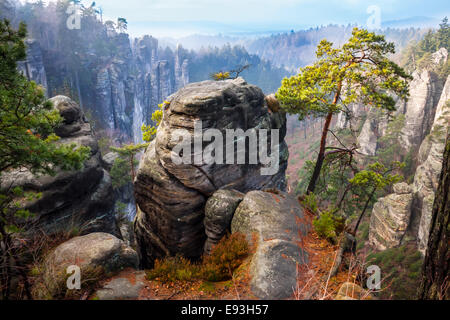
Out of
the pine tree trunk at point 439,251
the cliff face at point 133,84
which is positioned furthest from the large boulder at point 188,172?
the cliff face at point 133,84

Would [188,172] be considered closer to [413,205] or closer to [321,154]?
[321,154]

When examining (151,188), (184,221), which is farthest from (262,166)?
(151,188)

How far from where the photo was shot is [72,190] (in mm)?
11562

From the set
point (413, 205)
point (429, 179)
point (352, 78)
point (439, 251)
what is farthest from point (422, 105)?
point (439, 251)

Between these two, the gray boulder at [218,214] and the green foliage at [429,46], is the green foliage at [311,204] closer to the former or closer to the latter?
the gray boulder at [218,214]

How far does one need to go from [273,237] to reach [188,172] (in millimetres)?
4320

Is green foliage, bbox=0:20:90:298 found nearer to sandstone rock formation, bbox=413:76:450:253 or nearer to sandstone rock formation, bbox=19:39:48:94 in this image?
sandstone rock formation, bbox=413:76:450:253

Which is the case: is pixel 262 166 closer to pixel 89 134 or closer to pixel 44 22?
pixel 89 134

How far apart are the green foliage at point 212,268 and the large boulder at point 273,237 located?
1.82 feet

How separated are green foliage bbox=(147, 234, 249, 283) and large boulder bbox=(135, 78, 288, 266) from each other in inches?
135

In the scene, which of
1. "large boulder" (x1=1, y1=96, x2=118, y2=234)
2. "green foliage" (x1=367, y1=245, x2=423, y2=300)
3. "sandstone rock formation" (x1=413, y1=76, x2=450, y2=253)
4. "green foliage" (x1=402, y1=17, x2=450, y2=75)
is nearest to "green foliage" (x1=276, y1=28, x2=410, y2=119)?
"large boulder" (x1=1, y1=96, x2=118, y2=234)

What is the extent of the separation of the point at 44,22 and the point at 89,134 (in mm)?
76415

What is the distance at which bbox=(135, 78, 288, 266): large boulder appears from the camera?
9.75m

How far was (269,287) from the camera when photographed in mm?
5902
